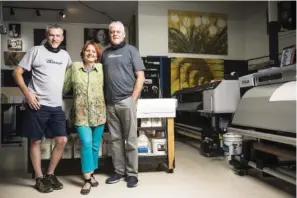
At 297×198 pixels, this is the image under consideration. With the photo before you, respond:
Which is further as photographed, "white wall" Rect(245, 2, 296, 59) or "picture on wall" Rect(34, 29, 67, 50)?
"picture on wall" Rect(34, 29, 67, 50)

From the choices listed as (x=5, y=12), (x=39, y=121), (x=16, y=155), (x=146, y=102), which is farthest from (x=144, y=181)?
(x=5, y=12)

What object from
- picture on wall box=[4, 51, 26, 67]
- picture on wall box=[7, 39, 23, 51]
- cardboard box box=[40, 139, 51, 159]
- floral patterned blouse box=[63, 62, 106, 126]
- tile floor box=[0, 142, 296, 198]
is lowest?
tile floor box=[0, 142, 296, 198]

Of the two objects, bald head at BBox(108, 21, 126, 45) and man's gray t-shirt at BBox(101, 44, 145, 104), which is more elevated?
bald head at BBox(108, 21, 126, 45)

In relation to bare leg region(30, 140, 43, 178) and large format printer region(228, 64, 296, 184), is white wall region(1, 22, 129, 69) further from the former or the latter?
large format printer region(228, 64, 296, 184)

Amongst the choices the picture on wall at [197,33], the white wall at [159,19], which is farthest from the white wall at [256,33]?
the picture on wall at [197,33]

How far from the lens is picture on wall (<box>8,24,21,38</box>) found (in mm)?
6648

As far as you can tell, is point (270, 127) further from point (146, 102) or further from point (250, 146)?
point (146, 102)

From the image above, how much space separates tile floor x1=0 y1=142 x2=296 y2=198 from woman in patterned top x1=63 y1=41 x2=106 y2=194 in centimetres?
20

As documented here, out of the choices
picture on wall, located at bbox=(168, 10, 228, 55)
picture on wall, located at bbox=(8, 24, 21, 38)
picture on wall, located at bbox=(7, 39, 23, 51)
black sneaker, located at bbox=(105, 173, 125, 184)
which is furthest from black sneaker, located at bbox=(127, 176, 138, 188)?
picture on wall, located at bbox=(8, 24, 21, 38)

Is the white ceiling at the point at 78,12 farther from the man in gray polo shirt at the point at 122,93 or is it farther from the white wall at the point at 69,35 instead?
the man in gray polo shirt at the point at 122,93

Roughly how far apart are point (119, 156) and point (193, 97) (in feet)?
7.95

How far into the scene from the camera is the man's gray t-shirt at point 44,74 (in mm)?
2125

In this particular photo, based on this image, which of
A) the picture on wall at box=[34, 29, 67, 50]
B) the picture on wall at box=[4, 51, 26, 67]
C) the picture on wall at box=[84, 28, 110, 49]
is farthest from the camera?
the picture on wall at box=[84, 28, 110, 49]

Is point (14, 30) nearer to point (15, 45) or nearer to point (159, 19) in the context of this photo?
point (15, 45)
